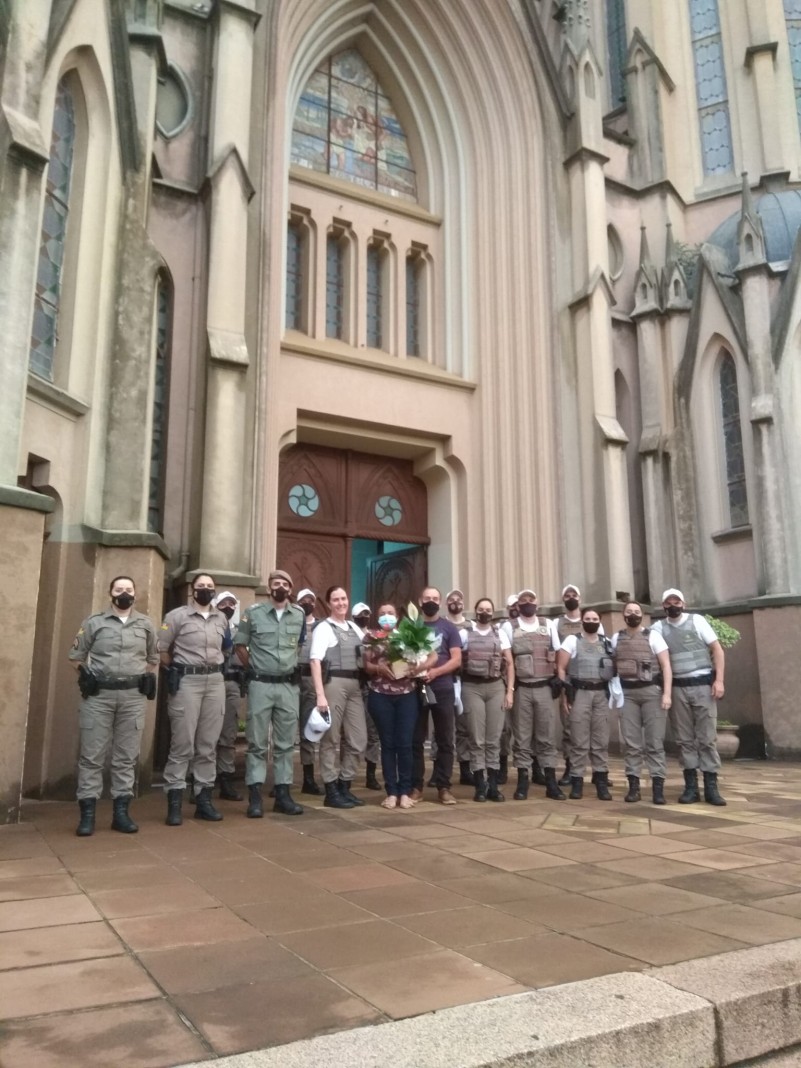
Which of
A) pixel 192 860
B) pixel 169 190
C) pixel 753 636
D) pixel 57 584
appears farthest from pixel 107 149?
pixel 753 636

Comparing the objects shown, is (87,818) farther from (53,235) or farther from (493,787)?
(53,235)

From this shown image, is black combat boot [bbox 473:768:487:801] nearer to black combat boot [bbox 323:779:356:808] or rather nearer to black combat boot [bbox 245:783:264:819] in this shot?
black combat boot [bbox 323:779:356:808]

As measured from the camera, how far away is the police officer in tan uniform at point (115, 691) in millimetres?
6312

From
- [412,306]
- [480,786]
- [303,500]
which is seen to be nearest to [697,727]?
[480,786]

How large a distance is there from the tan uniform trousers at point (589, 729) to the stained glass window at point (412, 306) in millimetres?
9566

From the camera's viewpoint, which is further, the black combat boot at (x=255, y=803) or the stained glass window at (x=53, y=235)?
the stained glass window at (x=53, y=235)

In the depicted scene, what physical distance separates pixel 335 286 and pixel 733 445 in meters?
8.21

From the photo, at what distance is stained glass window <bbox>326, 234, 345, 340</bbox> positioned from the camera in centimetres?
1529

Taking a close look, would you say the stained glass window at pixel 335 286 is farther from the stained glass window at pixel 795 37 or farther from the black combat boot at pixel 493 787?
the stained glass window at pixel 795 37

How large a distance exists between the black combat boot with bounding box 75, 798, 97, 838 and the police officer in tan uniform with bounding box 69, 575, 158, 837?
89 mm

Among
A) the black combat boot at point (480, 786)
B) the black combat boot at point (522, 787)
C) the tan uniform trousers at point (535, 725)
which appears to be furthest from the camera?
the tan uniform trousers at point (535, 725)

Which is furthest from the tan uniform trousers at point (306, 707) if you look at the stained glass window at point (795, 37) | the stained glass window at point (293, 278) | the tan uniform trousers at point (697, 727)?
the stained glass window at point (795, 37)

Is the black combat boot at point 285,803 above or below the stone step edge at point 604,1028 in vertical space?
above

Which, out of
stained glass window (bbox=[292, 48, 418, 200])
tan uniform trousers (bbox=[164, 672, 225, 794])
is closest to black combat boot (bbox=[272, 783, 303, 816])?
tan uniform trousers (bbox=[164, 672, 225, 794])
